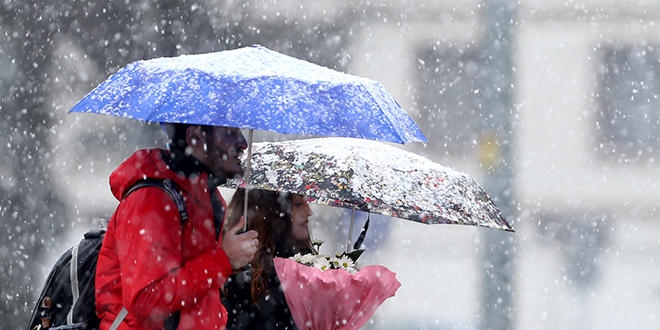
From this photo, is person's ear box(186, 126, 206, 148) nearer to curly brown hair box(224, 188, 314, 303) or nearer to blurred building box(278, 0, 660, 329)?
curly brown hair box(224, 188, 314, 303)

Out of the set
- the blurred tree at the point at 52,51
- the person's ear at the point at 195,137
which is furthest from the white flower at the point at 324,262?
the blurred tree at the point at 52,51

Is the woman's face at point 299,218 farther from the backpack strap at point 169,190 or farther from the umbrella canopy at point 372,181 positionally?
the backpack strap at point 169,190

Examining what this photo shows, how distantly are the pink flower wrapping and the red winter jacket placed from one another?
65 cm

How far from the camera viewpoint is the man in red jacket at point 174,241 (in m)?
3.11

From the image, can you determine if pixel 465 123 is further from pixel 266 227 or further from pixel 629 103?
pixel 266 227

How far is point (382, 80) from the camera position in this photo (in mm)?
11523

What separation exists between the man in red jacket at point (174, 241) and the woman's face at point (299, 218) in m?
0.88

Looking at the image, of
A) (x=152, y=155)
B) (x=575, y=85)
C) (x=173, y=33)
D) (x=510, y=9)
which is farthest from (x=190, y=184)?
(x=575, y=85)

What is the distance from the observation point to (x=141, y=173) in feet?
10.5

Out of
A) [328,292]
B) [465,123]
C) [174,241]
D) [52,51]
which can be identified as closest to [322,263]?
[328,292]

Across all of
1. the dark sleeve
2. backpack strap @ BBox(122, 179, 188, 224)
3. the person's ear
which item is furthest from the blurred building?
backpack strap @ BBox(122, 179, 188, 224)

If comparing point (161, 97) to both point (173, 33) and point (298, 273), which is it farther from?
point (173, 33)

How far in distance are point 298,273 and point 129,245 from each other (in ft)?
3.34

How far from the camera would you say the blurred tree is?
29.0 ft
